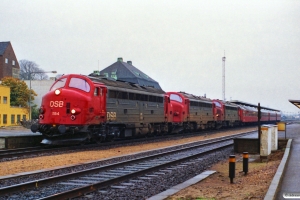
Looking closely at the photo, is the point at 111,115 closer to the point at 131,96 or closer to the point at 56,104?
the point at 131,96

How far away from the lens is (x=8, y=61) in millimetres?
91375

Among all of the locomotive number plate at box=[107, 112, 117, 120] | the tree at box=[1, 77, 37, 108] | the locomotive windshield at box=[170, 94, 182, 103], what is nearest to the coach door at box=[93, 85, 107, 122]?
the locomotive number plate at box=[107, 112, 117, 120]

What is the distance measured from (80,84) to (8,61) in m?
77.1

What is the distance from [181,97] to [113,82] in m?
14.3

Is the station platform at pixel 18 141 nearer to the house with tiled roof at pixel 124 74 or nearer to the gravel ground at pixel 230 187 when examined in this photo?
the gravel ground at pixel 230 187

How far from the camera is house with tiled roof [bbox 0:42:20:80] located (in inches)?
3506

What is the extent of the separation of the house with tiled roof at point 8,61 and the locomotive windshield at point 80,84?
7440cm

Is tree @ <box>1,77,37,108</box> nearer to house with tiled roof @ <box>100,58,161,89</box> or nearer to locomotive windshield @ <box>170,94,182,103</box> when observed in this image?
house with tiled roof @ <box>100,58,161,89</box>

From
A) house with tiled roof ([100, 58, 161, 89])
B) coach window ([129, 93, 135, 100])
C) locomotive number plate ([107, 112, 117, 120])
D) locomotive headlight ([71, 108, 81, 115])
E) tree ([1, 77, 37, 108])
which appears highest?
house with tiled roof ([100, 58, 161, 89])

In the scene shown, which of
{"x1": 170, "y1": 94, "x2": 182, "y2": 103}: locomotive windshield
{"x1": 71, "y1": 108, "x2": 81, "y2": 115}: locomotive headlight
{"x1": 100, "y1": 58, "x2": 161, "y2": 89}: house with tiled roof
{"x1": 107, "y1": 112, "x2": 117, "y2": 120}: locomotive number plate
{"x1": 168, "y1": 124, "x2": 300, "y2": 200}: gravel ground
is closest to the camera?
{"x1": 168, "y1": 124, "x2": 300, "y2": 200}: gravel ground

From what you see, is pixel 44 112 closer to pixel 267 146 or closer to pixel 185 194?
pixel 267 146

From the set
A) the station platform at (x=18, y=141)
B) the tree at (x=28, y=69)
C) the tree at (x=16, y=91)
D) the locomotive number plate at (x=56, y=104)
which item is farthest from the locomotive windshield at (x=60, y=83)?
the tree at (x=28, y=69)

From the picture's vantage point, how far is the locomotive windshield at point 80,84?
20.2 m

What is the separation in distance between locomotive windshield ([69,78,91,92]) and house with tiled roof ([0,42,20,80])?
74.4m
